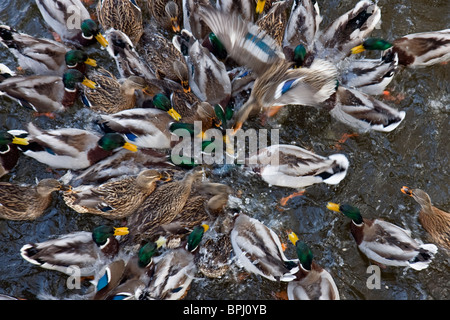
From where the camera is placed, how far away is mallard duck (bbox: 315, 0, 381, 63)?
541 centimetres

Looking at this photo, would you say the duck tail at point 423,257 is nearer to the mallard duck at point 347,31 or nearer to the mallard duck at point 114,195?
the mallard duck at point 347,31

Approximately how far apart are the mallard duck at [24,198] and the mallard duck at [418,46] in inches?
160

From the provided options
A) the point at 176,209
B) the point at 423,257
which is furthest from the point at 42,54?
the point at 423,257

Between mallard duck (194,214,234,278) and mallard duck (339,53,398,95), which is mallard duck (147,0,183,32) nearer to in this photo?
mallard duck (339,53,398,95)

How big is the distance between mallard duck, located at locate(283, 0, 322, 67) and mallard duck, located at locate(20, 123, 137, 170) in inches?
96.6

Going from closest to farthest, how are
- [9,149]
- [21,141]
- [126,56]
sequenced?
[21,141] < [9,149] < [126,56]

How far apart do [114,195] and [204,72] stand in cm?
182

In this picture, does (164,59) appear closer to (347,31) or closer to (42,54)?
(42,54)

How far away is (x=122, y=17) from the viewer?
5637mm

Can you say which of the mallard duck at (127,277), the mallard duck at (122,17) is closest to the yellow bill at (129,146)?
the mallard duck at (127,277)

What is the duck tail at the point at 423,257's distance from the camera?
439cm

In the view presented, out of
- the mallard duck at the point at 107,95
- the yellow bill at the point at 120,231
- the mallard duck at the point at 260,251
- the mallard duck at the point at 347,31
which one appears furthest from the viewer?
the mallard duck at the point at 347,31

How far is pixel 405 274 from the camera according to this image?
477 centimetres
